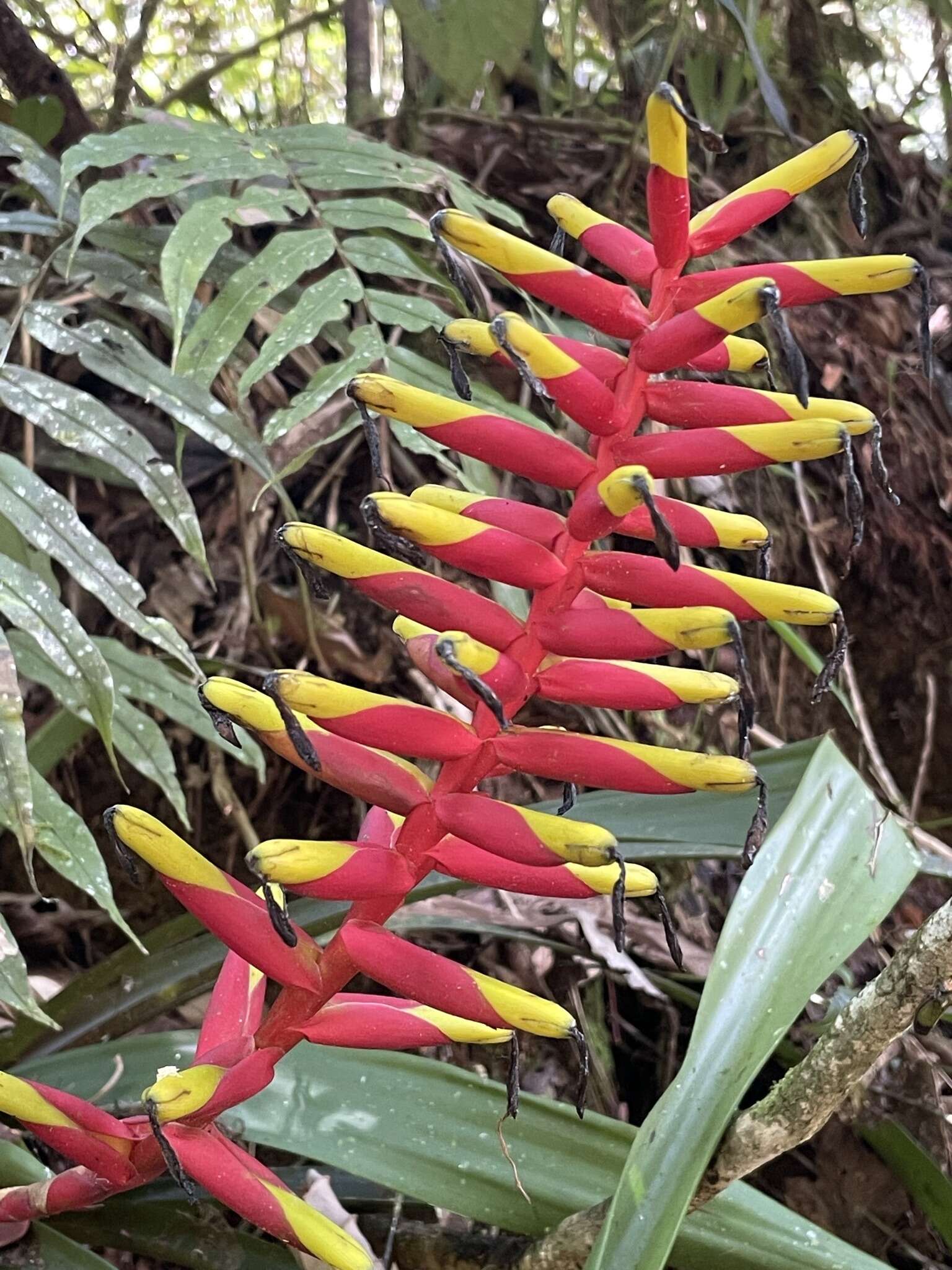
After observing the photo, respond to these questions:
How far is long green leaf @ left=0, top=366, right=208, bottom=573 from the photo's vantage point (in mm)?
798

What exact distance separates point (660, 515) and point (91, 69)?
1.91 meters

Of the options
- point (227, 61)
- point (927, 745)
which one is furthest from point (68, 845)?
point (227, 61)

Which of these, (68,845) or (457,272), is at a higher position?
(457,272)

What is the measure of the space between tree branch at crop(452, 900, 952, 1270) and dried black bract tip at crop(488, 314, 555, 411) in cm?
34

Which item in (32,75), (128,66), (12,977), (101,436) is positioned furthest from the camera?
(128,66)

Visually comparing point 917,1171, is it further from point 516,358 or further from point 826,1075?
point 516,358

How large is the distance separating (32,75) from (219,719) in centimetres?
122

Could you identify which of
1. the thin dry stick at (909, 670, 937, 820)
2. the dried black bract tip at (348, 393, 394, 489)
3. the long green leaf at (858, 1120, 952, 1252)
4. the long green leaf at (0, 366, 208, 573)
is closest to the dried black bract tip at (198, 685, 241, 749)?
the dried black bract tip at (348, 393, 394, 489)

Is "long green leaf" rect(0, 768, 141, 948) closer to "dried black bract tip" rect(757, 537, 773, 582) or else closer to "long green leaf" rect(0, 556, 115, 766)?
"long green leaf" rect(0, 556, 115, 766)

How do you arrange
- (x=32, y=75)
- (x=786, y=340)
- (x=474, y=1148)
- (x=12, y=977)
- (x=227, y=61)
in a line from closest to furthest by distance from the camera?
(x=786, y=340) → (x=12, y=977) → (x=474, y=1148) → (x=32, y=75) → (x=227, y=61)

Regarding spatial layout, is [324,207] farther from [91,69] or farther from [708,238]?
[91,69]

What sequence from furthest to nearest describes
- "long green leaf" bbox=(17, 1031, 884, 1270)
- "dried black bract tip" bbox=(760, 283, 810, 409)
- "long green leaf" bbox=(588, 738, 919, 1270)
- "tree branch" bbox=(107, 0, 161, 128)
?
"tree branch" bbox=(107, 0, 161, 128) < "long green leaf" bbox=(17, 1031, 884, 1270) < "long green leaf" bbox=(588, 738, 919, 1270) < "dried black bract tip" bbox=(760, 283, 810, 409)

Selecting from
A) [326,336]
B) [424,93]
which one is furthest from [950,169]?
[326,336]

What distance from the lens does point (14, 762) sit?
0.59 m
